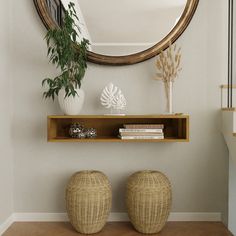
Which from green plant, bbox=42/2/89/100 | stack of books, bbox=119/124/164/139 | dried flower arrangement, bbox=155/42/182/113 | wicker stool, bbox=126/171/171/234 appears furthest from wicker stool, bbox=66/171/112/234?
dried flower arrangement, bbox=155/42/182/113

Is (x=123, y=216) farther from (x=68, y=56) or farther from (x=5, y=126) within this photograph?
(x=68, y=56)

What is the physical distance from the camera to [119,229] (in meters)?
2.82

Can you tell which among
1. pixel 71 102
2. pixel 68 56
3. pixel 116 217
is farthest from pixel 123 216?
pixel 68 56

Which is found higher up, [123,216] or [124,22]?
[124,22]

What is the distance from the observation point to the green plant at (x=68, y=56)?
→ 8.66 feet

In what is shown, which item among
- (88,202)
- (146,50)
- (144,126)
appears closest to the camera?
(88,202)

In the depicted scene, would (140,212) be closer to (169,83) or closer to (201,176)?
(201,176)

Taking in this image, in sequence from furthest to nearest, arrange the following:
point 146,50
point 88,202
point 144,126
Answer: point 146,50 < point 144,126 < point 88,202

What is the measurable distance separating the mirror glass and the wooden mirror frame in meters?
0.04

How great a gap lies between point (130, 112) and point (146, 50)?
54cm

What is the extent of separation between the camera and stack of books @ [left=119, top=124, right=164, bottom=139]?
8.95 ft

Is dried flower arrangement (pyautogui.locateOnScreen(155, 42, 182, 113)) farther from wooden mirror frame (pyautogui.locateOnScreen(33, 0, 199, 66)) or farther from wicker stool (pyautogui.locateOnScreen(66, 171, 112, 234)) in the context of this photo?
wicker stool (pyautogui.locateOnScreen(66, 171, 112, 234))

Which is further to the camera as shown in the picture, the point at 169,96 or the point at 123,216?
the point at 123,216

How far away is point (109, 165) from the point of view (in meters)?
3.01
